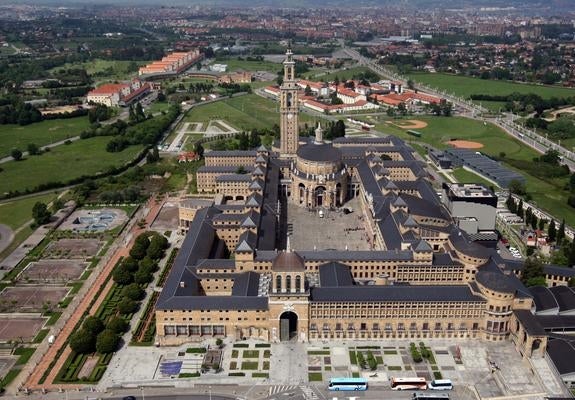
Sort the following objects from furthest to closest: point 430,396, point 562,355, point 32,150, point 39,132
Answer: point 39,132
point 32,150
point 562,355
point 430,396

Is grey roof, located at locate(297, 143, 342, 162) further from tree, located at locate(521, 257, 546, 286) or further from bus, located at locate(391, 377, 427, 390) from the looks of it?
bus, located at locate(391, 377, 427, 390)

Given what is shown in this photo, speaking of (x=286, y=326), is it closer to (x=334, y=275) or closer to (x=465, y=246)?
(x=334, y=275)

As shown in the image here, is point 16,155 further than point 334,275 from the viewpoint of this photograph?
Yes

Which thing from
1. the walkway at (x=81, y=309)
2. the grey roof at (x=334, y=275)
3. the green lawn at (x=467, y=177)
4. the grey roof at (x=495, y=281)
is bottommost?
the walkway at (x=81, y=309)

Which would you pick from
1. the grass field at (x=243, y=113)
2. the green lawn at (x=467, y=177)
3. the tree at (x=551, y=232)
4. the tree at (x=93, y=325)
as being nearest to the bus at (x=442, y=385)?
the tree at (x=93, y=325)

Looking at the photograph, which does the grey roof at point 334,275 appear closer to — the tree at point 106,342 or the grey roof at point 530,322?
the grey roof at point 530,322

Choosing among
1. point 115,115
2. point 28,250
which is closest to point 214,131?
point 115,115

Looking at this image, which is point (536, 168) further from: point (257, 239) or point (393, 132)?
point (257, 239)

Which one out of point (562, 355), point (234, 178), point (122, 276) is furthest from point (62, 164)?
point (562, 355)
